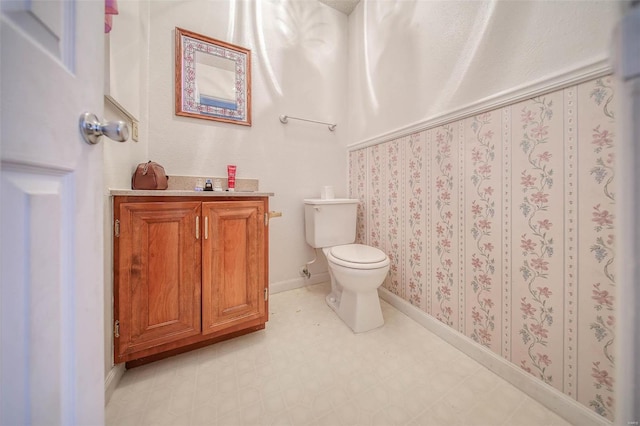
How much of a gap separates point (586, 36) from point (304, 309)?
1.85 meters

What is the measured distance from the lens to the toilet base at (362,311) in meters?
1.33

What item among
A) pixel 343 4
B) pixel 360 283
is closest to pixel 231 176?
pixel 360 283

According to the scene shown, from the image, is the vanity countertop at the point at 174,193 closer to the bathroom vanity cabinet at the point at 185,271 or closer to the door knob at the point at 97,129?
the bathroom vanity cabinet at the point at 185,271

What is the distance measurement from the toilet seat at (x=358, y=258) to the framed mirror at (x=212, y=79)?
1160mm

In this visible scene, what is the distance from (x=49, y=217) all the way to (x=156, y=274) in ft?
2.58

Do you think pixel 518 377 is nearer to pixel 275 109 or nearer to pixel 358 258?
pixel 358 258

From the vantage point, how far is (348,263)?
1.29m

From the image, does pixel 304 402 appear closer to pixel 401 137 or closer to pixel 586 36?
pixel 401 137

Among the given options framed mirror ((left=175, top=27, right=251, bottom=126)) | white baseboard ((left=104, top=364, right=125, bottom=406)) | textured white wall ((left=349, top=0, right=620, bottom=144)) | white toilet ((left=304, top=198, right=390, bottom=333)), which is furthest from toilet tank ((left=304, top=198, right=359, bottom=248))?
white baseboard ((left=104, top=364, right=125, bottom=406))

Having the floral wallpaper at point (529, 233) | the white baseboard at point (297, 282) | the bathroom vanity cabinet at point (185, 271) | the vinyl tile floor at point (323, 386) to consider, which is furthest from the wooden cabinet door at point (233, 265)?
the floral wallpaper at point (529, 233)

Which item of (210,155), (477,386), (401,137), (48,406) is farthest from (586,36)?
(210,155)

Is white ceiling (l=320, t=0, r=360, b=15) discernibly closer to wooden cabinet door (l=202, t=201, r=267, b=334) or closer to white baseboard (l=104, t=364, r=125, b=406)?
wooden cabinet door (l=202, t=201, r=267, b=334)

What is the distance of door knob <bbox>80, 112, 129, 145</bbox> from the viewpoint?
39 centimetres

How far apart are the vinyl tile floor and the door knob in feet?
3.20
